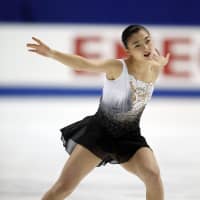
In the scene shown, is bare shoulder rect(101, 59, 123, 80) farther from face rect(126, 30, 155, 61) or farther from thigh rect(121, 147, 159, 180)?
thigh rect(121, 147, 159, 180)

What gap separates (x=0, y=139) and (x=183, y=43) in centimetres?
304

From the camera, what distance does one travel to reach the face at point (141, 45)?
10.1 feet

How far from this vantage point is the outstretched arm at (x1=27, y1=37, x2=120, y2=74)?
285 cm

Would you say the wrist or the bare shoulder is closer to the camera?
the wrist

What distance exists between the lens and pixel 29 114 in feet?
23.1

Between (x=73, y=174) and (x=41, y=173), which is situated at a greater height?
(x=41, y=173)

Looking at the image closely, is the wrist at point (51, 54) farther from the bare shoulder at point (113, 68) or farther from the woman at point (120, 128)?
the bare shoulder at point (113, 68)

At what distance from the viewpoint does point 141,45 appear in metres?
3.07

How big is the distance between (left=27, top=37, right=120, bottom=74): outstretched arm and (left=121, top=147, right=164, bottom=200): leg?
1.54 ft

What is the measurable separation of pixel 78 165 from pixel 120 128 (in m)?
0.30

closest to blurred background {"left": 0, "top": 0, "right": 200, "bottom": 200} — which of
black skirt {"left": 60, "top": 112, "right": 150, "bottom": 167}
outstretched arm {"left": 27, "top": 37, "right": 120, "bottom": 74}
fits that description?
black skirt {"left": 60, "top": 112, "right": 150, "bottom": 167}

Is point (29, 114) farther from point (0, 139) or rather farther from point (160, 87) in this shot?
point (160, 87)
